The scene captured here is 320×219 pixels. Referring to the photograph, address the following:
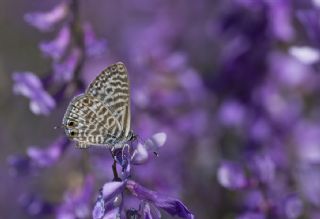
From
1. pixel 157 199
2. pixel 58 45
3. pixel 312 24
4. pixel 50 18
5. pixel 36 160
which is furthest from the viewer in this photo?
pixel 312 24

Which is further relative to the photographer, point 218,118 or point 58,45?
point 218,118

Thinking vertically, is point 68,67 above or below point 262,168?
above

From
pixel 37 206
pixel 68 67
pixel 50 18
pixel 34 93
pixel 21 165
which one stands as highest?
pixel 50 18

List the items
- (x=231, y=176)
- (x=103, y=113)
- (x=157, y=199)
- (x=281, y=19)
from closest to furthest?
(x=157, y=199) → (x=103, y=113) → (x=231, y=176) → (x=281, y=19)

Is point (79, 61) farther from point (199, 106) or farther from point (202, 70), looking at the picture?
point (202, 70)

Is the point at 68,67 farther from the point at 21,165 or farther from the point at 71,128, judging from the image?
the point at 71,128

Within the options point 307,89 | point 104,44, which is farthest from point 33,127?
point 104,44

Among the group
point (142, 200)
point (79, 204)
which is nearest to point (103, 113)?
point (142, 200)
